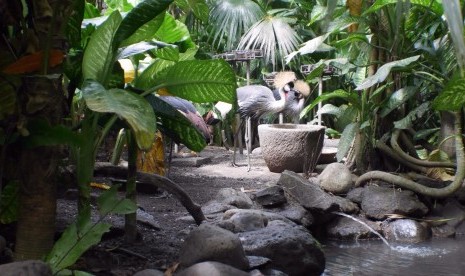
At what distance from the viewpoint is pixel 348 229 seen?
4641 mm

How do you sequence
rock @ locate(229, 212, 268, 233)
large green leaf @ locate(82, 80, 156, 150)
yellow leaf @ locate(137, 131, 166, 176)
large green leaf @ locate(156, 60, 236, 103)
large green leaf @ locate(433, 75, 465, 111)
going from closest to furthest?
large green leaf @ locate(82, 80, 156, 150), large green leaf @ locate(156, 60, 236, 103), rock @ locate(229, 212, 268, 233), large green leaf @ locate(433, 75, 465, 111), yellow leaf @ locate(137, 131, 166, 176)

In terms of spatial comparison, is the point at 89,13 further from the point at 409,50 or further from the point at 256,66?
the point at 256,66

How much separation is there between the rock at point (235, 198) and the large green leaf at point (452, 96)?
1.61m

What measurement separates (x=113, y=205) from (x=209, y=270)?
44 cm

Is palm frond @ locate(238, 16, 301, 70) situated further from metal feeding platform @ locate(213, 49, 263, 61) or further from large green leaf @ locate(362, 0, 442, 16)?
large green leaf @ locate(362, 0, 442, 16)

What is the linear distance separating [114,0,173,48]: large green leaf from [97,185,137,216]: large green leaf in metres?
0.58

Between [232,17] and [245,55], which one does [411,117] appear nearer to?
[245,55]

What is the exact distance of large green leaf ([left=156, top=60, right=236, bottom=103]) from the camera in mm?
2525

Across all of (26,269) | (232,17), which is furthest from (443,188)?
(232,17)

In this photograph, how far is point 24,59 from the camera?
6.68ft

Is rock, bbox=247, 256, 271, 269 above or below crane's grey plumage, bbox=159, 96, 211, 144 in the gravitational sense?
below

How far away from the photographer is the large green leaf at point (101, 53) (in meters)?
2.27

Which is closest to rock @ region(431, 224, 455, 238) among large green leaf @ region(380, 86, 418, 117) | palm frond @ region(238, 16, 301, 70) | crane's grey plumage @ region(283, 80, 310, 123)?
large green leaf @ region(380, 86, 418, 117)

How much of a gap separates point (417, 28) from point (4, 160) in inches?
165
